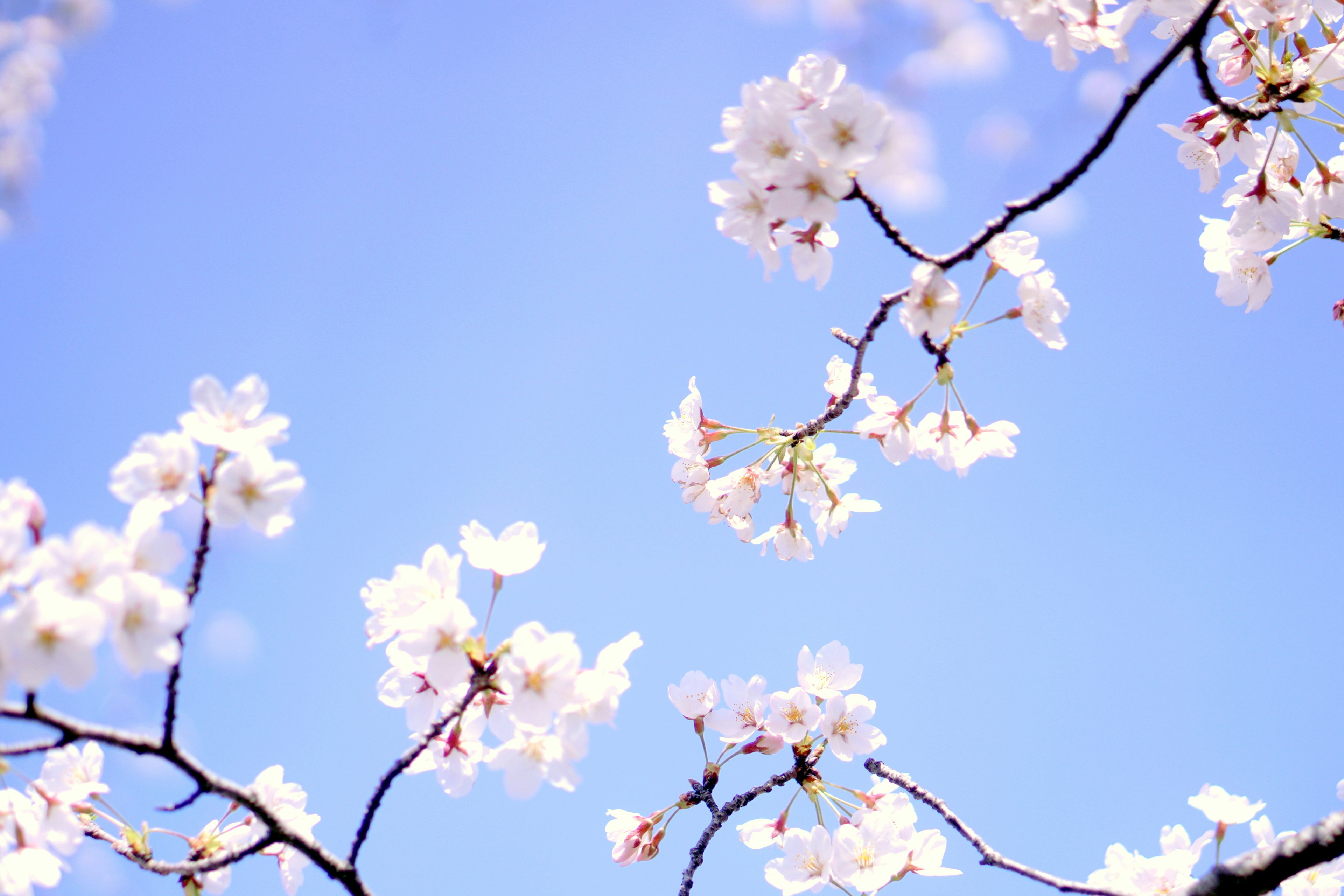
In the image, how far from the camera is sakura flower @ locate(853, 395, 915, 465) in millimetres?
2283

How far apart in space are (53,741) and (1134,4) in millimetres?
2822

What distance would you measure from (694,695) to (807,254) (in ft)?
5.25

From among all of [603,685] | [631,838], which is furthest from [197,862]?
[631,838]

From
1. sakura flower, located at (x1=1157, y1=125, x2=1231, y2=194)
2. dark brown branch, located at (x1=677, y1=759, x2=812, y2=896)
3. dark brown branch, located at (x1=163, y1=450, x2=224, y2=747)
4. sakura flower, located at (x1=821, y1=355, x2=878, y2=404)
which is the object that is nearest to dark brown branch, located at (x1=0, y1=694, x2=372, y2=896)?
dark brown branch, located at (x1=163, y1=450, x2=224, y2=747)

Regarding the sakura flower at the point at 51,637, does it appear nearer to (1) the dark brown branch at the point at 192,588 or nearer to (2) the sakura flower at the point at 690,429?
(1) the dark brown branch at the point at 192,588

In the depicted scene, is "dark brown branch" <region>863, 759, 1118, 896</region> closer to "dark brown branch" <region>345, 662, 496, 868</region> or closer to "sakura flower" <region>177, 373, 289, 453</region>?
"dark brown branch" <region>345, 662, 496, 868</region>

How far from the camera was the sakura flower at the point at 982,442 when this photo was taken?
7.42 feet

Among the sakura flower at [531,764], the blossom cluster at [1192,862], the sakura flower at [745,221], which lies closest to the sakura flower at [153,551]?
the sakura flower at [531,764]

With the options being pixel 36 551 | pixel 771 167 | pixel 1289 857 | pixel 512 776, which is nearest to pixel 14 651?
pixel 36 551

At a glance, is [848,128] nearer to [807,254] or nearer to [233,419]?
[807,254]

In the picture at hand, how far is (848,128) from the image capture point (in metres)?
1.61

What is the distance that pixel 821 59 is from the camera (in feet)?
5.82

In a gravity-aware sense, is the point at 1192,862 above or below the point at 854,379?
below

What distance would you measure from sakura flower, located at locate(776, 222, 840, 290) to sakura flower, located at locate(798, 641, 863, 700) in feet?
4.49
